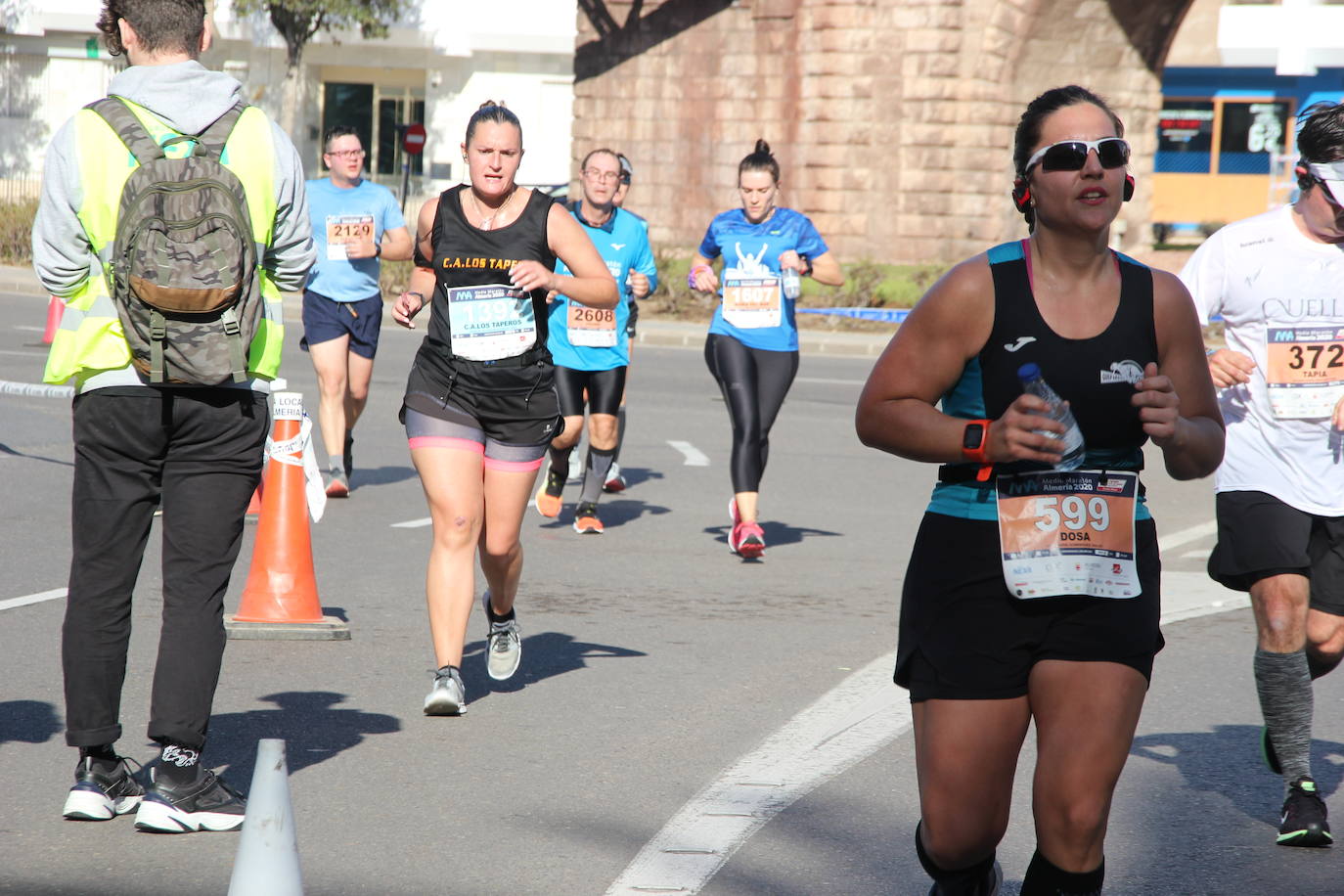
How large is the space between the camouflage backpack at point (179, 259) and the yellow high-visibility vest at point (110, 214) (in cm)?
3

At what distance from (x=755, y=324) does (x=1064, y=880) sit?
6.10 metres

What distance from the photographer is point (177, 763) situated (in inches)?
174

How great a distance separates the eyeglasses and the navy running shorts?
7.33m

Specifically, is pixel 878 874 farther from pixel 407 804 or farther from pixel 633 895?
pixel 407 804

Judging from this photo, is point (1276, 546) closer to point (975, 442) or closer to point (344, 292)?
point (975, 442)

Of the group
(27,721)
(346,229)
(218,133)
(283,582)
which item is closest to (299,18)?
(346,229)

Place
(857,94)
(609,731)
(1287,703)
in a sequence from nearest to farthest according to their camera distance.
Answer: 1. (1287,703)
2. (609,731)
3. (857,94)

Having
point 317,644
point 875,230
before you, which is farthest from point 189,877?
point 875,230

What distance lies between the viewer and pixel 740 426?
9.12 metres

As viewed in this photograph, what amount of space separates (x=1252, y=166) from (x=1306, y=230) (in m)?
41.7

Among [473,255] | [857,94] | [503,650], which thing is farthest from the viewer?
[857,94]

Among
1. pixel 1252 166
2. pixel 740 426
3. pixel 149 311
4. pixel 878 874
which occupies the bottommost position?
pixel 878 874

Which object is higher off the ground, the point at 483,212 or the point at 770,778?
the point at 483,212

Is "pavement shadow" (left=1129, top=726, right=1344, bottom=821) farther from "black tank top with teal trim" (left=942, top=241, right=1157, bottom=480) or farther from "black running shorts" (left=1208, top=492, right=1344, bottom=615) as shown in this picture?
"black tank top with teal trim" (left=942, top=241, right=1157, bottom=480)
